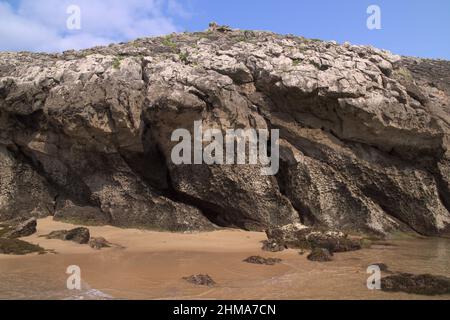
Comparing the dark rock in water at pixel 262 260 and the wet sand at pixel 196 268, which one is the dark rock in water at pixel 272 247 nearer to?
the wet sand at pixel 196 268

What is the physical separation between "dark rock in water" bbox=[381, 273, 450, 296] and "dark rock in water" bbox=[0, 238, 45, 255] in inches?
300

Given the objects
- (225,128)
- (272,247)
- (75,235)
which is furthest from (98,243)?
(225,128)

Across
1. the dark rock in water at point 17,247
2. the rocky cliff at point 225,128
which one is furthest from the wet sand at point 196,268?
the rocky cliff at point 225,128

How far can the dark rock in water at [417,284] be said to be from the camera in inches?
296

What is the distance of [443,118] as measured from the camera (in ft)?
52.2

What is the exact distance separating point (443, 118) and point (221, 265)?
10626 mm

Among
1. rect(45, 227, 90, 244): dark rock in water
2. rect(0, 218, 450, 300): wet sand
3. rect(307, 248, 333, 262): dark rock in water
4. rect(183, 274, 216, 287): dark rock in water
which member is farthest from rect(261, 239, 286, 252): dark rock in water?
rect(45, 227, 90, 244): dark rock in water

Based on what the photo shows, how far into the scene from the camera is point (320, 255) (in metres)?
10.4

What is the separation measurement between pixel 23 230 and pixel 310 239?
7744 millimetres

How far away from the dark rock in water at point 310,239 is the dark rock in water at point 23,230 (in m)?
6.63

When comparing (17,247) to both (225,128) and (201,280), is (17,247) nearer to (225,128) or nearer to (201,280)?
(201,280)

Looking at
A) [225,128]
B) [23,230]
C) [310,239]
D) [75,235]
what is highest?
[225,128]

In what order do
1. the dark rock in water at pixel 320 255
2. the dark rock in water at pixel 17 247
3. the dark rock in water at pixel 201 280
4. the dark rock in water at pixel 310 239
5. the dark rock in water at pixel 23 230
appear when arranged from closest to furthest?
the dark rock in water at pixel 201 280 → the dark rock in water at pixel 320 255 → the dark rock in water at pixel 17 247 → the dark rock in water at pixel 310 239 → the dark rock in water at pixel 23 230
